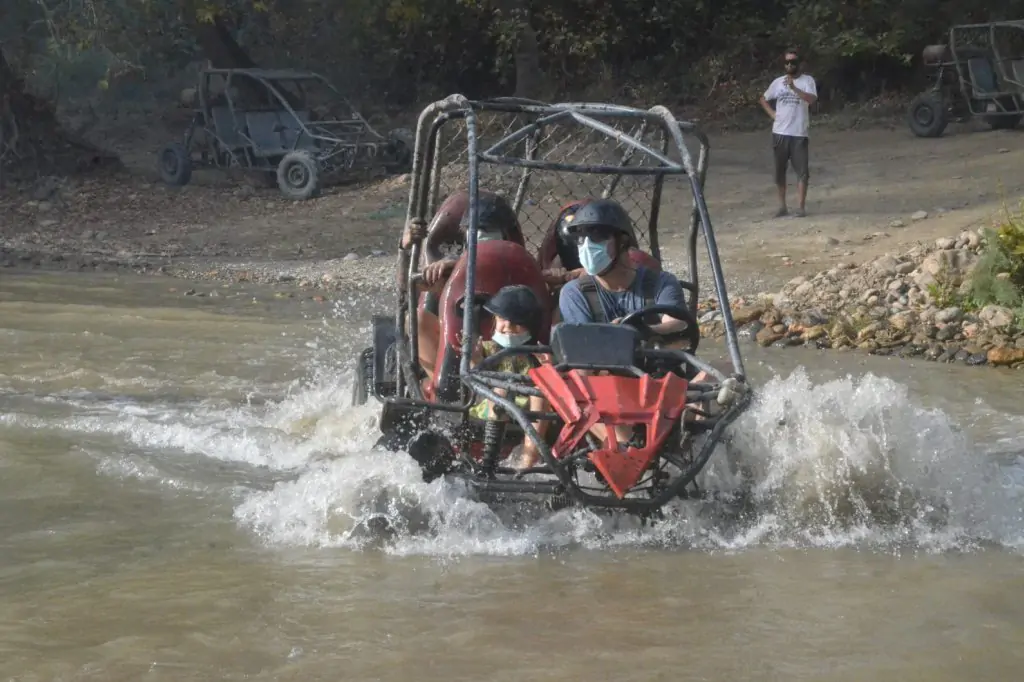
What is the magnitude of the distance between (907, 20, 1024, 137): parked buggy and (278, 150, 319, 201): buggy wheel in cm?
748

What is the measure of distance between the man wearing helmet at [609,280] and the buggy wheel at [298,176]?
12.3m

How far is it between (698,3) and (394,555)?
19.1m

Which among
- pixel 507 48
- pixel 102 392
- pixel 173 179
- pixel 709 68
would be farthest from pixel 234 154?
pixel 102 392

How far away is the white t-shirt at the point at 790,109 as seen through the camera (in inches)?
616

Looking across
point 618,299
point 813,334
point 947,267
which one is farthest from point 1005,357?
point 618,299

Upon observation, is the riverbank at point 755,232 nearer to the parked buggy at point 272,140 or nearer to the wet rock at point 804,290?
the wet rock at point 804,290

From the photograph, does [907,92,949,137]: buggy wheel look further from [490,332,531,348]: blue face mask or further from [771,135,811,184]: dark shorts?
[490,332,531,348]: blue face mask

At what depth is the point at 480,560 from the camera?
6562 mm

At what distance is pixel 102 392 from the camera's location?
10023 mm

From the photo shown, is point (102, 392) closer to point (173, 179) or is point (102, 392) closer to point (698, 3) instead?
point (173, 179)

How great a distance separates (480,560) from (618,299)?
1.59 m

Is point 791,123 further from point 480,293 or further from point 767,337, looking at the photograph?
point 480,293

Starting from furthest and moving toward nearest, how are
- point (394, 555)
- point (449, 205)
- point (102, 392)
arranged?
1. point (102, 392)
2. point (449, 205)
3. point (394, 555)

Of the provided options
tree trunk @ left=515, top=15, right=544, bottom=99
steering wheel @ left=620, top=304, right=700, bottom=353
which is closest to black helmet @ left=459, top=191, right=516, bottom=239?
steering wheel @ left=620, top=304, right=700, bottom=353
